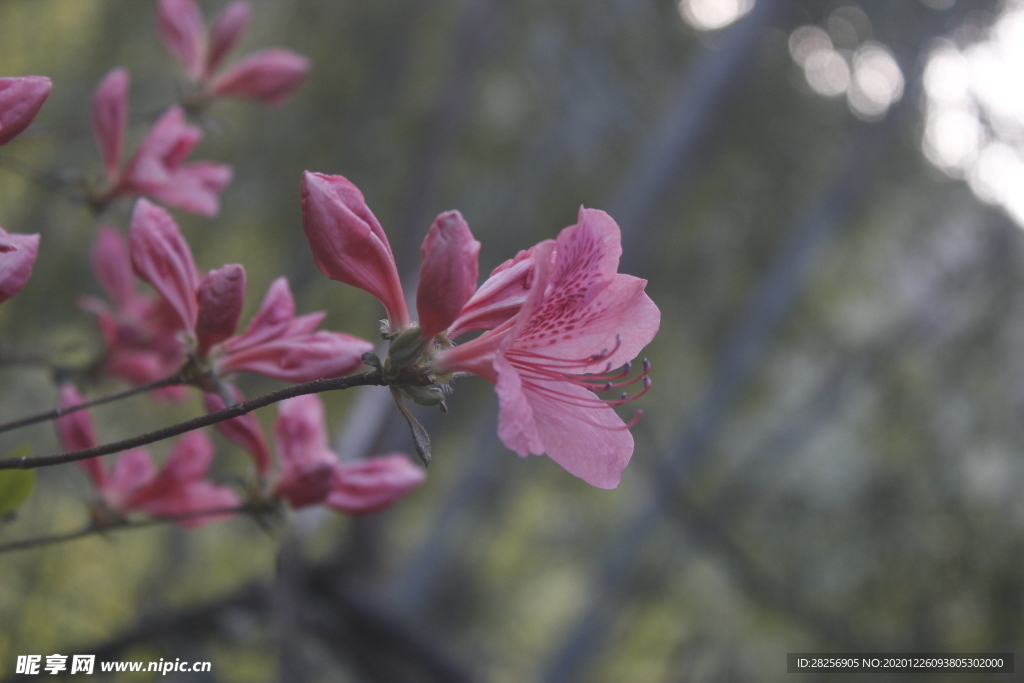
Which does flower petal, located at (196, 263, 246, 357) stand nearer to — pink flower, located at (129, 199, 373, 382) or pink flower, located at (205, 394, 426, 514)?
pink flower, located at (129, 199, 373, 382)

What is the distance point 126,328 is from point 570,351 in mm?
527

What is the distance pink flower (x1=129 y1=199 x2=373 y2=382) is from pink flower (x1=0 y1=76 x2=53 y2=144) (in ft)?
0.41

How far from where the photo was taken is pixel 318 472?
644 mm

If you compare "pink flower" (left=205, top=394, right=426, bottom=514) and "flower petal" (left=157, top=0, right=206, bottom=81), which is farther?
"flower petal" (left=157, top=0, right=206, bottom=81)

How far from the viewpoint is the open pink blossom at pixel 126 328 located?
0.82 metres

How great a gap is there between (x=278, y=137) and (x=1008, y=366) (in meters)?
3.76

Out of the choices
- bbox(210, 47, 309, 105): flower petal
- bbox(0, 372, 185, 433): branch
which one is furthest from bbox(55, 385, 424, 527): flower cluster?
bbox(210, 47, 309, 105): flower petal

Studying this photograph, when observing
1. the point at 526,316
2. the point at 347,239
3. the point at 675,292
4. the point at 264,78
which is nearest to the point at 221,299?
the point at 347,239

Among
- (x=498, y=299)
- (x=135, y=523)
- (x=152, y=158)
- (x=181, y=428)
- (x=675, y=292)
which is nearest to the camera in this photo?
(x=181, y=428)

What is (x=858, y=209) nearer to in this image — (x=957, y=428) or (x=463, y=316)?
(x=957, y=428)

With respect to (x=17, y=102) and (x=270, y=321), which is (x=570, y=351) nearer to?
(x=270, y=321)

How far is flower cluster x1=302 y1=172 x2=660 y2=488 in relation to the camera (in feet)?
1.55

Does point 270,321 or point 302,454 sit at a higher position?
point 270,321

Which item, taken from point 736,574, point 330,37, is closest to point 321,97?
point 330,37
